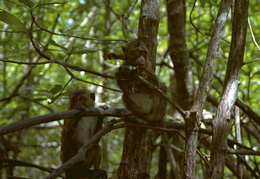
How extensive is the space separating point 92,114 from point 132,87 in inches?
40.6

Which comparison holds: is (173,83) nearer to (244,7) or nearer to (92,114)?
(244,7)

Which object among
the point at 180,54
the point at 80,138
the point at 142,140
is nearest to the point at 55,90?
the point at 142,140

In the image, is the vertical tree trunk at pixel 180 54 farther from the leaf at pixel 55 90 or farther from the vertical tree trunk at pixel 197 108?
the leaf at pixel 55 90

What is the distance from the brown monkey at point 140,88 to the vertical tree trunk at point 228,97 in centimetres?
74

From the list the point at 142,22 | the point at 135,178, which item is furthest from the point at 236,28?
the point at 135,178

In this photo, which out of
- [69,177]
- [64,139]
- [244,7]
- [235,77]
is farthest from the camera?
[64,139]

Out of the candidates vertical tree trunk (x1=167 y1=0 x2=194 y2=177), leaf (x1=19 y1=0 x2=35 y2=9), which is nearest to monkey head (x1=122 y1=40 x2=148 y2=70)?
leaf (x1=19 y1=0 x2=35 y2=9)

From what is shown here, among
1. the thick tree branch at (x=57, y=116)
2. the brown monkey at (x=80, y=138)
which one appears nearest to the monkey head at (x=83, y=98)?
the brown monkey at (x=80, y=138)

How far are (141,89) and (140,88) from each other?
15 millimetres

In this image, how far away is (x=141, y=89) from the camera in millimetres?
3205

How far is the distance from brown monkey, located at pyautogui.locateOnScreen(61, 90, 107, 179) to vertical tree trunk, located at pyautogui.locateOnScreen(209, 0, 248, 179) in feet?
5.16

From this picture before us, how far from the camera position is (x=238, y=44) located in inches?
99.8

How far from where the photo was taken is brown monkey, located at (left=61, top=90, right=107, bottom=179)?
3.63 meters

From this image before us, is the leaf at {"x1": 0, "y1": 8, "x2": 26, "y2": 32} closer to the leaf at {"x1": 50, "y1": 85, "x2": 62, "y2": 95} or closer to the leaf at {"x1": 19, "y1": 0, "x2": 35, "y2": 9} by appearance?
the leaf at {"x1": 19, "y1": 0, "x2": 35, "y2": 9}
